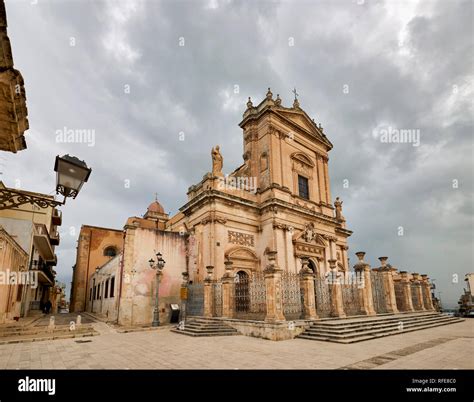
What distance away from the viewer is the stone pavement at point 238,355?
20.9 ft

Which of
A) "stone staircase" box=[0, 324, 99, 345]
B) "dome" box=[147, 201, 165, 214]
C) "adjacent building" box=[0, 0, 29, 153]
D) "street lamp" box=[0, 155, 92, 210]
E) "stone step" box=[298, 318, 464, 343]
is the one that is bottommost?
"stone step" box=[298, 318, 464, 343]

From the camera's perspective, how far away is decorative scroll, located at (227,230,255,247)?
18.6 metres

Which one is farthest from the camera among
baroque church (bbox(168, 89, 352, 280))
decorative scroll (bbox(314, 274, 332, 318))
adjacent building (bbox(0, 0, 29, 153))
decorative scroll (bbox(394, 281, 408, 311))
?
baroque church (bbox(168, 89, 352, 280))

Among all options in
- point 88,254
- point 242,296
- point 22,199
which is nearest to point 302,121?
point 242,296

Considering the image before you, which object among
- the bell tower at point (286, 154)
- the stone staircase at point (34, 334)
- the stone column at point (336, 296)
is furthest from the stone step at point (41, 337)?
the bell tower at point (286, 154)

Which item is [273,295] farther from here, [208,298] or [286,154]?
[286,154]

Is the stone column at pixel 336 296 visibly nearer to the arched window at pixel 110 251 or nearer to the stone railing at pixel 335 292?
the stone railing at pixel 335 292

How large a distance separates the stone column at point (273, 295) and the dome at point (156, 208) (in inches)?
1039

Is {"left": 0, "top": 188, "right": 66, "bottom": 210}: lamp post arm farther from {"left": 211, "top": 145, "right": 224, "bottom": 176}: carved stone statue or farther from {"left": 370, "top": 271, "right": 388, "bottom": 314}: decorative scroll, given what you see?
{"left": 370, "top": 271, "right": 388, "bottom": 314}: decorative scroll

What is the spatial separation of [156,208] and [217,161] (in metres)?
19.3

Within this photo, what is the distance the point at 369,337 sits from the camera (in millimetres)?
10227

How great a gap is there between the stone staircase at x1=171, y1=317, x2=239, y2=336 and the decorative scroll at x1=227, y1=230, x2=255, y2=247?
5987 mm

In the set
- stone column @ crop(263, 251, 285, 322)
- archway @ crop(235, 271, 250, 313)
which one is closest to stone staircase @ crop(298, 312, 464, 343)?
stone column @ crop(263, 251, 285, 322)

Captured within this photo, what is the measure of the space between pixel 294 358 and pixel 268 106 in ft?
58.3
